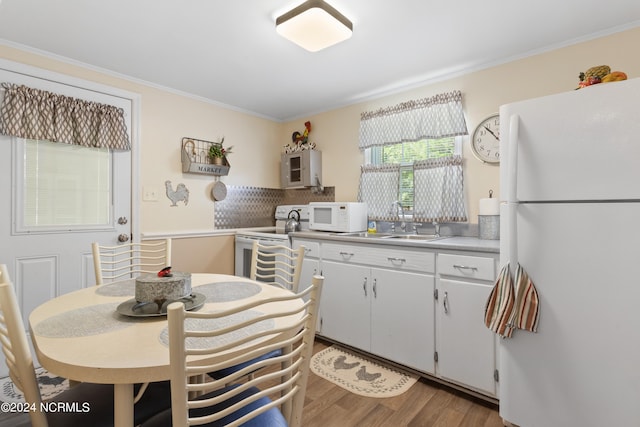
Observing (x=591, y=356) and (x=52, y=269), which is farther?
(x=52, y=269)

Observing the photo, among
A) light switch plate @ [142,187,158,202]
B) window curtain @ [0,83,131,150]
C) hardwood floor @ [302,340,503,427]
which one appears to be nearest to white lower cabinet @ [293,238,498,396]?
hardwood floor @ [302,340,503,427]

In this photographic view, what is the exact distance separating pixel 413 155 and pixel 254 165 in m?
1.91

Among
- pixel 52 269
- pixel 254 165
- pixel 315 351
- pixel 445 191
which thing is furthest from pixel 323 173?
pixel 52 269

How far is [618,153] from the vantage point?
130 centimetres

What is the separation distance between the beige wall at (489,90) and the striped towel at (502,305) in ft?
3.64

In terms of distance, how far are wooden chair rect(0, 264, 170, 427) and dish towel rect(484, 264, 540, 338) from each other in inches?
59.5

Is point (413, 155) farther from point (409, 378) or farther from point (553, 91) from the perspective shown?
point (409, 378)

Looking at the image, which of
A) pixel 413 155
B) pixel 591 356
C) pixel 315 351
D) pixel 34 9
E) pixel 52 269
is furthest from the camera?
pixel 413 155

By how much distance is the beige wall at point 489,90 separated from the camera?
6.62 feet

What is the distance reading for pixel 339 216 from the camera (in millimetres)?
2887

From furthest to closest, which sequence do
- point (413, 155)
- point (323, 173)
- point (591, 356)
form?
point (323, 173), point (413, 155), point (591, 356)

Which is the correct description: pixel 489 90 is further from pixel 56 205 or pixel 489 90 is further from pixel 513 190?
pixel 56 205

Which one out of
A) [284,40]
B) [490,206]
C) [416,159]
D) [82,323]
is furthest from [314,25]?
[82,323]

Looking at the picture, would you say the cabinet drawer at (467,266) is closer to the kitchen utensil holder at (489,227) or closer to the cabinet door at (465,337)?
the cabinet door at (465,337)
